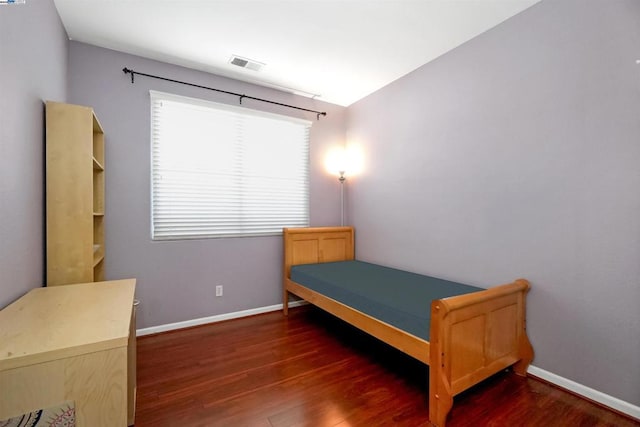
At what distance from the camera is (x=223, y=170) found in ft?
10.1

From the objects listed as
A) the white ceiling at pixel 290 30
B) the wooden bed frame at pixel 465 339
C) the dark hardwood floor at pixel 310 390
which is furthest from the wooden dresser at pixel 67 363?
the white ceiling at pixel 290 30

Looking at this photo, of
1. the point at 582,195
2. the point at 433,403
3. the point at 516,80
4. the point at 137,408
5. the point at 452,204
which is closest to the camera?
the point at 433,403

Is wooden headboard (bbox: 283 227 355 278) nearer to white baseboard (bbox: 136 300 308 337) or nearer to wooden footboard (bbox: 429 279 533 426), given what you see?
white baseboard (bbox: 136 300 308 337)

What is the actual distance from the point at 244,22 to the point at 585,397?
137 inches

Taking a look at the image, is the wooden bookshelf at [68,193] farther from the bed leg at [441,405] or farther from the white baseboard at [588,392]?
the white baseboard at [588,392]

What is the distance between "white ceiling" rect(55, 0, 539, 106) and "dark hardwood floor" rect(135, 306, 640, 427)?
2.64 m

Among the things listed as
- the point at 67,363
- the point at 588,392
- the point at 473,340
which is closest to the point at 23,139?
the point at 67,363

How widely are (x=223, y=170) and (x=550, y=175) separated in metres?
2.85

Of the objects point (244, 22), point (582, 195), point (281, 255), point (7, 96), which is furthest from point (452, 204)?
point (7, 96)

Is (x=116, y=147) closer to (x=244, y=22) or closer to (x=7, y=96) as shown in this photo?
(x=7, y=96)

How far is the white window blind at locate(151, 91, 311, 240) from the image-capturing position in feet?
9.25

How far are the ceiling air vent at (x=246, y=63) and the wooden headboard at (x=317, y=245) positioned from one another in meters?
1.74

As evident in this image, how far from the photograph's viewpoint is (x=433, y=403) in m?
1.57

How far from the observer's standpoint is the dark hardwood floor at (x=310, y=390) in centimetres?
162
